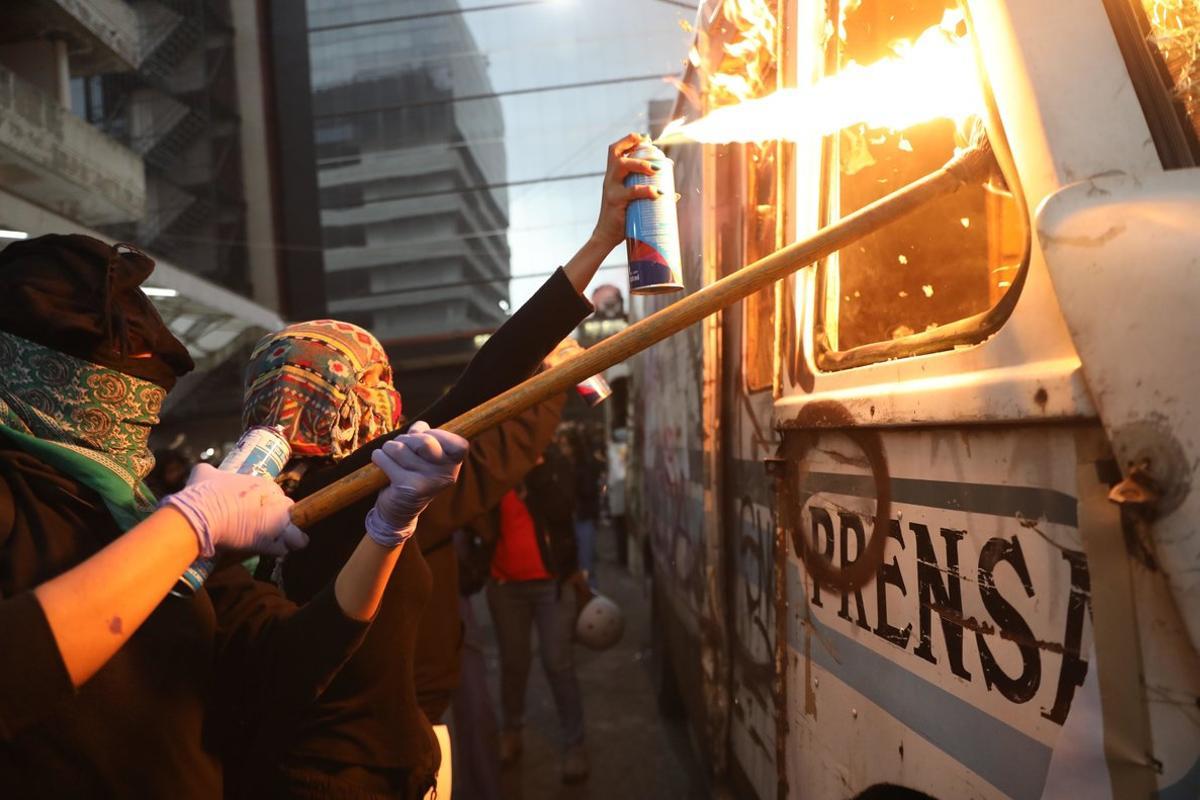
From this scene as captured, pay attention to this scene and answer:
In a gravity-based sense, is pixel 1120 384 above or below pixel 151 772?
above

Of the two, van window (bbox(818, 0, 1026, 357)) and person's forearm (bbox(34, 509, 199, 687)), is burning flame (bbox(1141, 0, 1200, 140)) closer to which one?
van window (bbox(818, 0, 1026, 357))

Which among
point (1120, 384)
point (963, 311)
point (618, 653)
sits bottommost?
point (618, 653)

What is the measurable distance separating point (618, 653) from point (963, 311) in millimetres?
5742

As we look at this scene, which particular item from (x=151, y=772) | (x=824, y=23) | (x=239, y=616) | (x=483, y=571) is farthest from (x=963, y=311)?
(x=483, y=571)

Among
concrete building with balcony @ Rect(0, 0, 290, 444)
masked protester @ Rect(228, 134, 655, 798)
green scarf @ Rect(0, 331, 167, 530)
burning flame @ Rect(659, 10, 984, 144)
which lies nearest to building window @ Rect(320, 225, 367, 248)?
concrete building with balcony @ Rect(0, 0, 290, 444)

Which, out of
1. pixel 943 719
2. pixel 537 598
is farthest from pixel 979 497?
pixel 537 598

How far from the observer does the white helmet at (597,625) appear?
212 inches

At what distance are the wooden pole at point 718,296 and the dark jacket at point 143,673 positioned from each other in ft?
0.98

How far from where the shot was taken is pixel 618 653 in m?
7.86

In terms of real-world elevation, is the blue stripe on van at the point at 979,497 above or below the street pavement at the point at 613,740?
above

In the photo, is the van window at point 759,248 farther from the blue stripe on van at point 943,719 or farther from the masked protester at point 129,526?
the masked protester at point 129,526

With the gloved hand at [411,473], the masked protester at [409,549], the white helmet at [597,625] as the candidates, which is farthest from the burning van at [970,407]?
the white helmet at [597,625]

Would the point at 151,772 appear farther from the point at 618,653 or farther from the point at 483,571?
the point at 618,653

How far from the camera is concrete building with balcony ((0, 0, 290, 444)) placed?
1115cm
